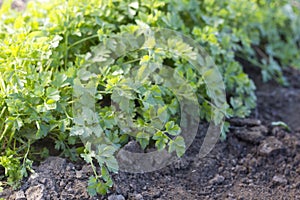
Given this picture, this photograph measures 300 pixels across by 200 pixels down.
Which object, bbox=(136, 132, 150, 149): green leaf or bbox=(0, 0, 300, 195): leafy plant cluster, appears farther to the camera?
bbox=(136, 132, 150, 149): green leaf

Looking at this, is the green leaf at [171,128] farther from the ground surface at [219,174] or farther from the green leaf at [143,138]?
Result: the ground surface at [219,174]

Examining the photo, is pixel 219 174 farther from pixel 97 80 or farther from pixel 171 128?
pixel 97 80

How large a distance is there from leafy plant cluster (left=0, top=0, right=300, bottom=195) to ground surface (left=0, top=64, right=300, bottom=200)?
0.07m

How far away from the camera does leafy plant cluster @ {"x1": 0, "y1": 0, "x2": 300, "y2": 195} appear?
6.64ft

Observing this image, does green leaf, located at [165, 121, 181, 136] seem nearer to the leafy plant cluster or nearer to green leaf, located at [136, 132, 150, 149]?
the leafy plant cluster

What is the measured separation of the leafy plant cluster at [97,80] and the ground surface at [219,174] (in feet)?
0.23

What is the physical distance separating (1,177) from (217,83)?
1022mm

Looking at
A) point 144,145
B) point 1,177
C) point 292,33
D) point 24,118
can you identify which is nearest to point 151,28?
point 144,145

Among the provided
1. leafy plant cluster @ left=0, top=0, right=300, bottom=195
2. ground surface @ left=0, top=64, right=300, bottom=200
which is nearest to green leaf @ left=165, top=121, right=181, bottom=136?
leafy plant cluster @ left=0, top=0, right=300, bottom=195

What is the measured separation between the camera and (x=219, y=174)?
2275 millimetres

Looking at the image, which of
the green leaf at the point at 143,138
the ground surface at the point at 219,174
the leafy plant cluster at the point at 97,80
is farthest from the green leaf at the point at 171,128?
the ground surface at the point at 219,174

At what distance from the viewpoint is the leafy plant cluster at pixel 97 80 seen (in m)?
2.02

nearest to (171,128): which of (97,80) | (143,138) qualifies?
(143,138)

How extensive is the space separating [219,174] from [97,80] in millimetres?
644
